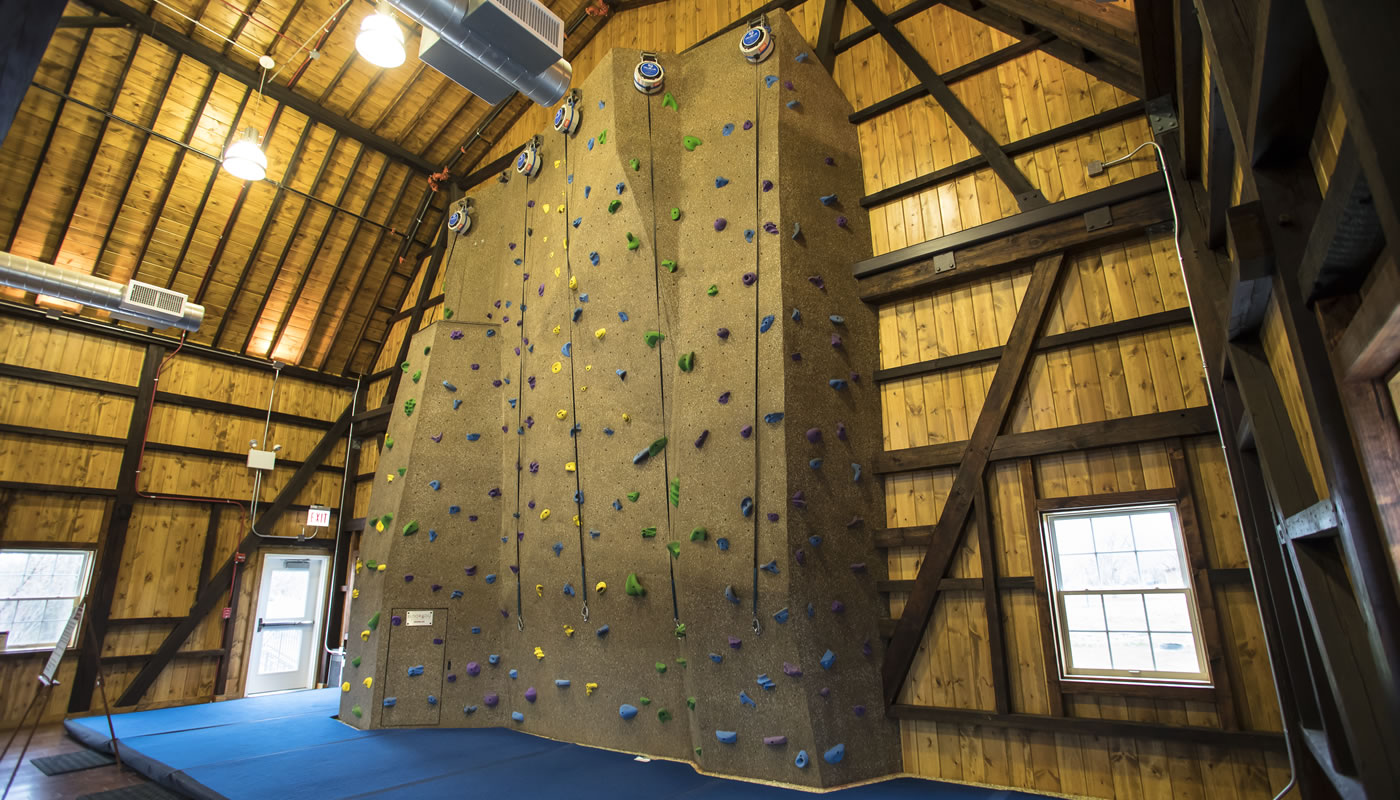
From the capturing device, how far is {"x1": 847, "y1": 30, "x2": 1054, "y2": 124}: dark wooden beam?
4645 millimetres

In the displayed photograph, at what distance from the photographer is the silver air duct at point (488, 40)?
4336 millimetres

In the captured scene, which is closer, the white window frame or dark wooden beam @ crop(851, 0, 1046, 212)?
dark wooden beam @ crop(851, 0, 1046, 212)

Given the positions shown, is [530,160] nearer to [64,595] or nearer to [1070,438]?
[1070,438]

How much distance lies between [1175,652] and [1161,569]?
0.41 meters

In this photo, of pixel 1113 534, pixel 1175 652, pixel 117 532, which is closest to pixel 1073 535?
pixel 1113 534

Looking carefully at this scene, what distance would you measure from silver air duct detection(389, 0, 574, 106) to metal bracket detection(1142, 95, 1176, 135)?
3.58 m

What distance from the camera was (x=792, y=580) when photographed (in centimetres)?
398

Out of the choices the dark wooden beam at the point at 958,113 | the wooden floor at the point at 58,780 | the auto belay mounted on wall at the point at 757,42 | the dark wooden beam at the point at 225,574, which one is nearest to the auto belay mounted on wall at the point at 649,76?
the auto belay mounted on wall at the point at 757,42

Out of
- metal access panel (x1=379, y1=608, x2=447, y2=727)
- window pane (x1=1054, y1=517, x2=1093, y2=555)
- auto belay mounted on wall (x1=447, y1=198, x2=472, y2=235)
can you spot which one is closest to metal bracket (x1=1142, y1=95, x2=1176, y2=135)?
window pane (x1=1054, y1=517, x2=1093, y2=555)

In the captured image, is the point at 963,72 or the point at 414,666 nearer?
the point at 963,72

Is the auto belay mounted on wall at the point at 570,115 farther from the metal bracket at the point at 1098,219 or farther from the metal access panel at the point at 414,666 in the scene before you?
the metal access panel at the point at 414,666

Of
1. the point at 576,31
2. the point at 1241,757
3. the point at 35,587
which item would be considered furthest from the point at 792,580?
the point at 35,587

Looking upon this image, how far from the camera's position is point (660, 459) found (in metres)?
4.80

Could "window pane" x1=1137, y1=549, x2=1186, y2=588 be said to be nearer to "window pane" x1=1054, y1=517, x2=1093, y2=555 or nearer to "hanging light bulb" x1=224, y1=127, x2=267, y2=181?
"window pane" x1=1054, y1=517, x2=1093, y2=555
